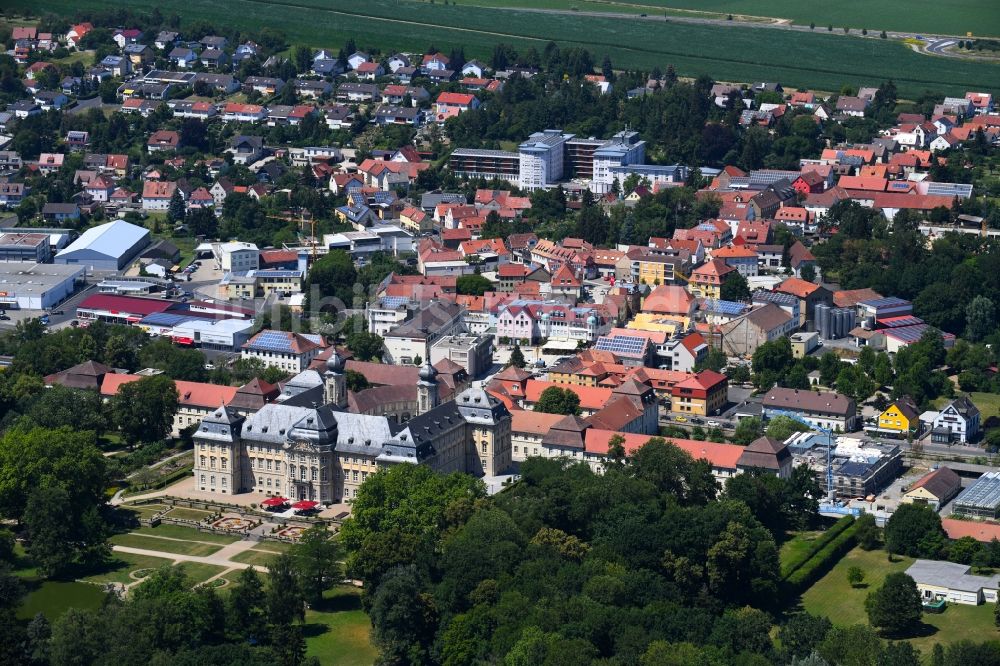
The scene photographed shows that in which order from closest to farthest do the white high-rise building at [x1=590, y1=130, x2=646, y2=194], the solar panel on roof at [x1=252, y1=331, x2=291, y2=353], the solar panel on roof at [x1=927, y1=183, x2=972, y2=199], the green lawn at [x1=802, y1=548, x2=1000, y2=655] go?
1. the green lawn at [x1=802, y1=548, x2=1000, y2=655]
2. the solar panel on roof at [x1=252, y1=331, x2=291, y2=353]
3. the solar panel on roof at [x1=927, y1=183, x2=972, y2=199]
4. the white high-rise building at [x1=590, y1=130, x2=646, y2=194]

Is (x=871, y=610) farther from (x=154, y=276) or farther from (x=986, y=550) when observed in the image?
(x=154, y=276)

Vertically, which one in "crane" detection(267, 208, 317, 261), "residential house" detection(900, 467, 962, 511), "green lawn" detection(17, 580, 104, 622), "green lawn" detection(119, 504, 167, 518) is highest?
"crane" detection(267, 208, 317, 261)

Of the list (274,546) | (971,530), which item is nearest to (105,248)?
(274,546)

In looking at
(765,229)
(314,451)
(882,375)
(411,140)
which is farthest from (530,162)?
(314,451)

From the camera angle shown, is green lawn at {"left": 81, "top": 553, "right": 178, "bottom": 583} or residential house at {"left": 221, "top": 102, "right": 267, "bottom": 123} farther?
residential house at {"left": 221, "top": 102, "right": 267, "bottom": 123}

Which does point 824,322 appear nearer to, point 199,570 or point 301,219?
point 301,219

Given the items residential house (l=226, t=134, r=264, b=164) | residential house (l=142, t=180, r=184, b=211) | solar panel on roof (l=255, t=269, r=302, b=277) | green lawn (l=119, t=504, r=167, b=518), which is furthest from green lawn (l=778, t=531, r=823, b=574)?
residential house (l=226, t=134, r=264, b=164)

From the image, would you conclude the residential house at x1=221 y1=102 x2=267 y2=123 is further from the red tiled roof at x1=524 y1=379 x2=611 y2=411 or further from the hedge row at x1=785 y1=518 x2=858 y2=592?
the hedge row at x1=785 y1=518 x2=858 y2=592
